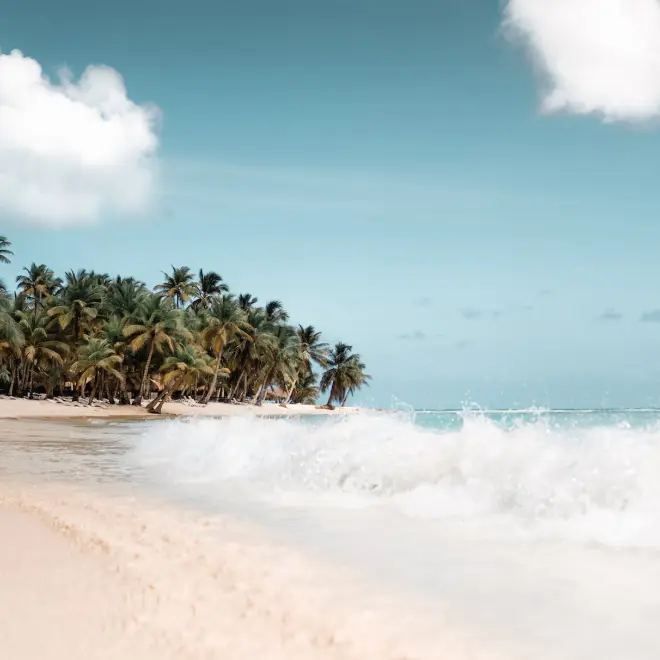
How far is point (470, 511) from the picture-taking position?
19.9 ft

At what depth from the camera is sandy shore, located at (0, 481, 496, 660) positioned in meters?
2.75

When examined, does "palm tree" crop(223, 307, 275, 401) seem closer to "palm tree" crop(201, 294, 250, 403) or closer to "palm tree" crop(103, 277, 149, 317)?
"palm tree" crop(201, 294, 250, 403)

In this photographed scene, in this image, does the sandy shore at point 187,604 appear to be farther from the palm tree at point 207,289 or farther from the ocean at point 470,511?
the palm tree at point 207,289

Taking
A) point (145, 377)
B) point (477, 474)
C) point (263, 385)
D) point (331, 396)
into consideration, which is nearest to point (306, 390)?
point (331, 396)

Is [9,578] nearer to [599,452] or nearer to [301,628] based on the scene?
[301,628]

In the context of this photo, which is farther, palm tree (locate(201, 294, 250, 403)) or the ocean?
palm tree (locate(201, 294, 250, 403))

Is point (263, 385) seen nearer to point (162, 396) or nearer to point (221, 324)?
point (221, 324)

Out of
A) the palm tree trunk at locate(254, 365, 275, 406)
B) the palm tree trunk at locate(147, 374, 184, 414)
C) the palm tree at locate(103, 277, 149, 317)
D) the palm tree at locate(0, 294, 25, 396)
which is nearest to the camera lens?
the palm tree at locate(0, 294, 25, 396)

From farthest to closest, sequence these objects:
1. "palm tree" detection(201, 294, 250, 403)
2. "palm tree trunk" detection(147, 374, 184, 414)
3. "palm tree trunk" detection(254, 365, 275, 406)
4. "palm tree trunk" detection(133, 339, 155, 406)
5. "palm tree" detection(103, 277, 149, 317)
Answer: "palm tree trunk" detection(254, 365, 275, 406)
"palm tree" detection(201, 294, 250, 403)
"palm tree" detection(103, 277, 149, 317)
"palm tree trunk" detection(147, 374, 184, 414)
"palm tree trunk" detection(133, 339, 155, 406)

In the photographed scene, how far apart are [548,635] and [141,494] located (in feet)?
16.9

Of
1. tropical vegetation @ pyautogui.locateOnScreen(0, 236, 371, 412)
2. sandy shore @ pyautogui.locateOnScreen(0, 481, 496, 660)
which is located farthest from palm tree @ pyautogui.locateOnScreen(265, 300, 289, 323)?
sandy shore @ pyautogui.locateOnScreen(0, 481, 496, 660)

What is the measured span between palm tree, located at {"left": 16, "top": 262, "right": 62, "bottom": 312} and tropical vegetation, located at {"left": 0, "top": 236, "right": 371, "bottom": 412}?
4.1 inches

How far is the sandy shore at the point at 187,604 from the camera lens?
275 centimetres

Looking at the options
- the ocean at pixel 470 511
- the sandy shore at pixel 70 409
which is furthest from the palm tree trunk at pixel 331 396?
the ocean at pixel 470 511
